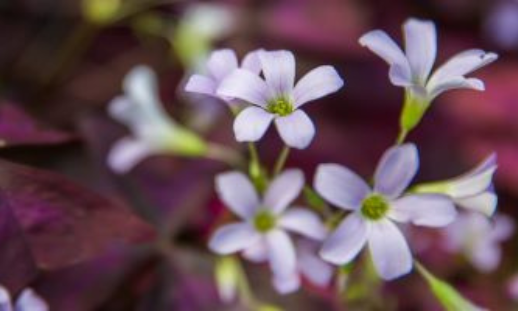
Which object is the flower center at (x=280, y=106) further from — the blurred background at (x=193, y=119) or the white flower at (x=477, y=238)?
the white flower at (x=477, y=238)

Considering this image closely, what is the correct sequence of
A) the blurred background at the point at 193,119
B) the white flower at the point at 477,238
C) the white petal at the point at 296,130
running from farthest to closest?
the white flower at the point at 477,238 → the blurred background at the point at 193,119 → the white petal at the point at 296,130

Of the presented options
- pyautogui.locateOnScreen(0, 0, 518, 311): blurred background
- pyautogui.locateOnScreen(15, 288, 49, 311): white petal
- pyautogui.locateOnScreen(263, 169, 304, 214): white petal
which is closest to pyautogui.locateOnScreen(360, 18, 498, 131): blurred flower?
pyautogui.locateOnScreen(263, 169, 304, 214): white petal

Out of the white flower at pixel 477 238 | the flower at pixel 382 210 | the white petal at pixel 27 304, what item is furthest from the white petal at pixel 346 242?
the white flower at pixel 477 238

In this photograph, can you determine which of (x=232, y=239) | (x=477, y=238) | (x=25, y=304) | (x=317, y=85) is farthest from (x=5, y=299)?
(x=477, y=238)

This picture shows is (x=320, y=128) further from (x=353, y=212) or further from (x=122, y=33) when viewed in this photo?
(x=353, y=212)

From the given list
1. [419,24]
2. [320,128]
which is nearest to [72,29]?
[320,128]

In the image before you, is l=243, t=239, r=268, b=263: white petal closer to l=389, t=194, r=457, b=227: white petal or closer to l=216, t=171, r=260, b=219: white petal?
l=216, t=171, r=260, b=219: white petal
